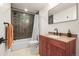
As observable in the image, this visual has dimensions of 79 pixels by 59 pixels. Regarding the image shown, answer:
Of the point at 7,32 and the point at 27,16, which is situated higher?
the point at 27,16

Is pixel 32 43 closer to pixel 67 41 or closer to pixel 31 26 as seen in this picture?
pixel 31 26

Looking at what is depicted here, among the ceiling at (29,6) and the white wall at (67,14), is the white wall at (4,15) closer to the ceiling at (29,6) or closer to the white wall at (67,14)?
the ceiling at (29,6)

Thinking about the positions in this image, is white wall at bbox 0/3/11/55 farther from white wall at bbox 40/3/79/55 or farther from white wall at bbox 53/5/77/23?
white wall at bbox 53/5/77/23

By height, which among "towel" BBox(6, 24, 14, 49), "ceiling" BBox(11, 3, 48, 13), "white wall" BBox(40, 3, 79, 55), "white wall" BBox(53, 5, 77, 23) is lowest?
"towel" BBox(6, 24, 14, 49)

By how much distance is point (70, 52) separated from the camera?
1006 millimetres

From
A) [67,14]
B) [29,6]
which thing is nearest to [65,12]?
[67,14]

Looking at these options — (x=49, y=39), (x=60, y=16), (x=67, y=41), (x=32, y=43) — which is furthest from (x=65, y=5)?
(x=32, y=43)

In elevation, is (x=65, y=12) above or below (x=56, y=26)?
above

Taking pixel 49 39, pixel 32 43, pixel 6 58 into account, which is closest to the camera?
pixel 6 58

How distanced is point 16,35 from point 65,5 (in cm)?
81

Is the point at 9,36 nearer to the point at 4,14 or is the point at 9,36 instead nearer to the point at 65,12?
the point at 4,14

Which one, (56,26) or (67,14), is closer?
(67,14)

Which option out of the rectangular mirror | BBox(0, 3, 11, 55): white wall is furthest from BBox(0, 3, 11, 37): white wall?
the rectangular mirror

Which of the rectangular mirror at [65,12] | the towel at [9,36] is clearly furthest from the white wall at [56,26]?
the towel at [9,36]
